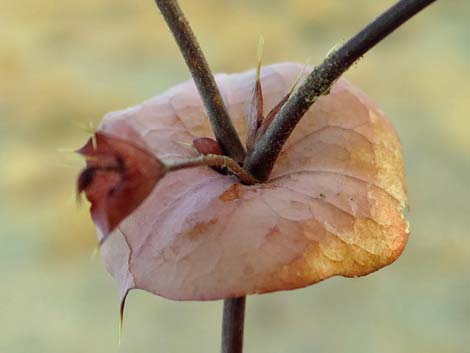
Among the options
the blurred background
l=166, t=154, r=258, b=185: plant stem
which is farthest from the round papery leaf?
the blurred background

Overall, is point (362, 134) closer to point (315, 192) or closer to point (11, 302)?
point (315, 192)

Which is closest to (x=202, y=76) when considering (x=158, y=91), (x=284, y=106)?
(x=284, y=106)

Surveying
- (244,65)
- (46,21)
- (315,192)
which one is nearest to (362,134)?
(315,192)

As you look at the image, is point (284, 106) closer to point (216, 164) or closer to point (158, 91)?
point (216, 164)

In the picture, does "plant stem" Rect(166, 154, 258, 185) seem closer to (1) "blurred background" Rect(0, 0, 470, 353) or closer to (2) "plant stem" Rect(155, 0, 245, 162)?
(2) "plant stem" Rect(155, 0, 245, 162)

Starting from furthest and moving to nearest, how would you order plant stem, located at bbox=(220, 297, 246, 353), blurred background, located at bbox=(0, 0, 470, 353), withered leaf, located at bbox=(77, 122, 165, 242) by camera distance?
blurred background, located at bbox=(0, 0, 470, 353) < plant stem, located at bbox=(220, 297, 246, 353) < withered leaf, located at bbox=(77, 122, 165, 242)

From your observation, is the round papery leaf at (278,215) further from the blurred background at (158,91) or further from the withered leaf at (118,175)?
the blurred background at (158,91)
